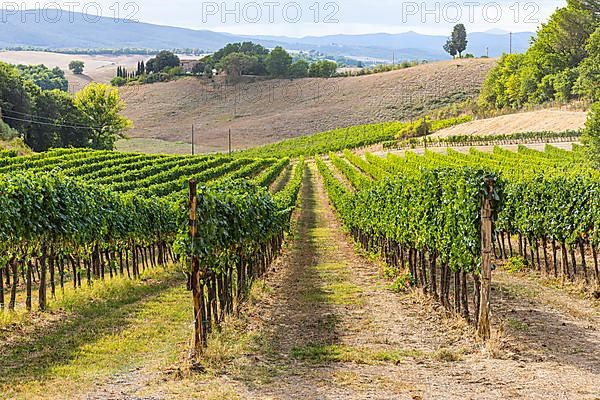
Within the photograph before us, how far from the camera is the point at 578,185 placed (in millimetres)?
20422

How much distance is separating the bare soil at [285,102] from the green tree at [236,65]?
10.0ft

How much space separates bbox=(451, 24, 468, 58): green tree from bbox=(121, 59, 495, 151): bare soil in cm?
3291

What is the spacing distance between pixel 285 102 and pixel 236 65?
69.2 ft

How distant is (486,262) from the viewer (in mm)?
12570

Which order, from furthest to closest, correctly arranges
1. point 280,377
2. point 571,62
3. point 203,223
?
point 571,62 < point 203,223 < point 280,377

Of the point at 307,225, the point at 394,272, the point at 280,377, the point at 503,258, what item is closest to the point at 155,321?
the point at 280,377

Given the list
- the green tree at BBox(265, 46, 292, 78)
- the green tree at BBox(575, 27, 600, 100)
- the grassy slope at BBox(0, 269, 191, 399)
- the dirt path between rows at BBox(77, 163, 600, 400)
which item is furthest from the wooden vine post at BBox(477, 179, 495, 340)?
the green tree at BBox(265, 46, 292, 78)

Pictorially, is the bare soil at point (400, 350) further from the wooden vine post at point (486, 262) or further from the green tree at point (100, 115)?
the green tree at point (100, 115)

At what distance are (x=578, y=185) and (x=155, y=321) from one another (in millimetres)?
11300

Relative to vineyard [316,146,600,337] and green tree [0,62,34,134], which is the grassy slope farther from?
green tree [0,62,34,134]

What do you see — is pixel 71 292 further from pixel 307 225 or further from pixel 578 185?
pixel 307 225

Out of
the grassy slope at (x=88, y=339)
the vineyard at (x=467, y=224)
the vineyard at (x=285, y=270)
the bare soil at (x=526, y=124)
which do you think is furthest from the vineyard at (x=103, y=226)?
the bare soil at (x=526, y=124)

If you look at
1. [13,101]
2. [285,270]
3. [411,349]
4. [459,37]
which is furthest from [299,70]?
[411,349]

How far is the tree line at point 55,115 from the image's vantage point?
76875mm
